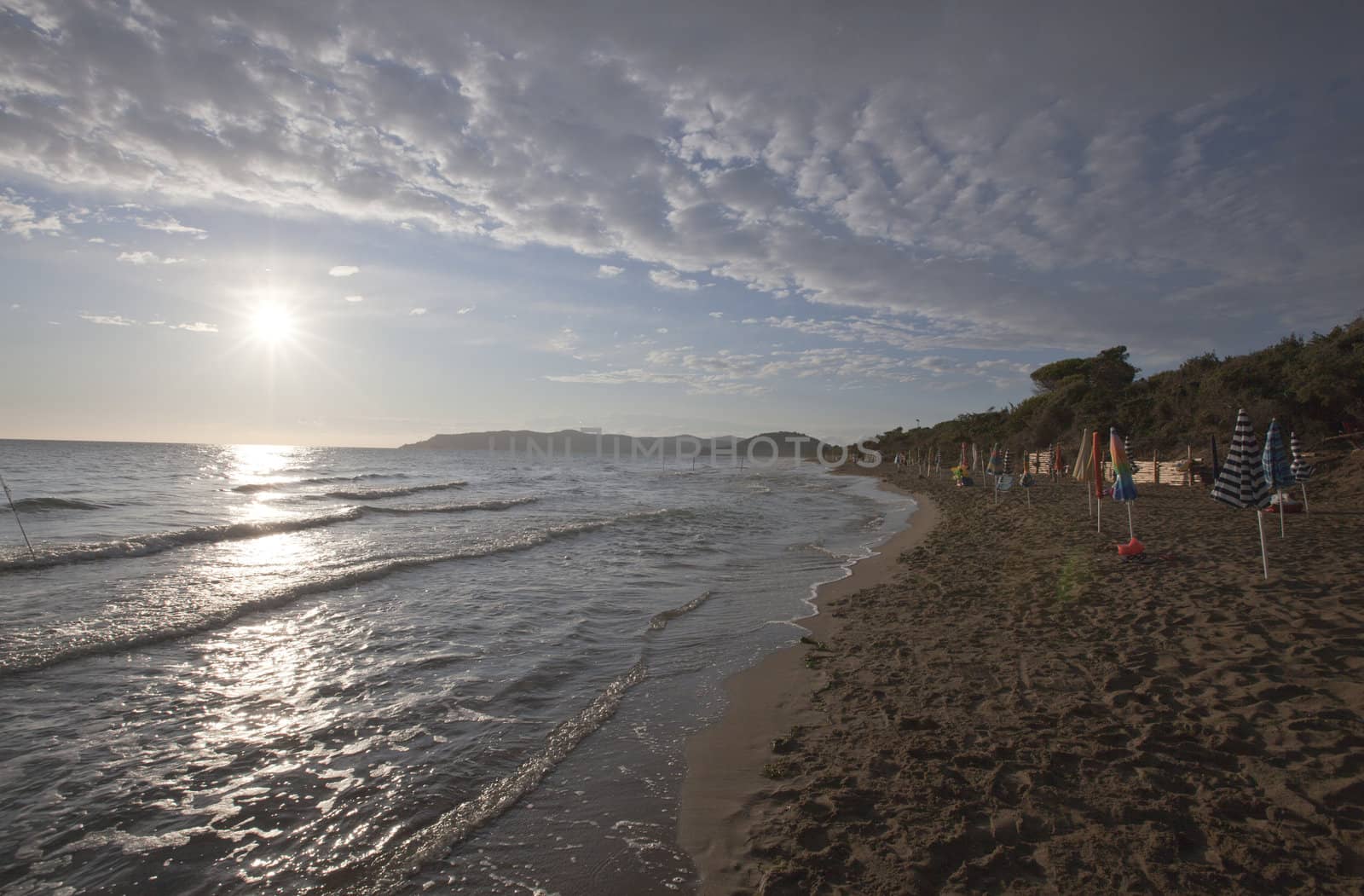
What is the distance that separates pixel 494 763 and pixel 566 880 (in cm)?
150

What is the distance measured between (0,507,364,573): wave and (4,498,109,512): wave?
7.37 m

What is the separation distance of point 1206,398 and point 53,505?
44629 millimetres

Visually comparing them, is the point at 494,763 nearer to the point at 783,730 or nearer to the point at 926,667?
the point at 783,730

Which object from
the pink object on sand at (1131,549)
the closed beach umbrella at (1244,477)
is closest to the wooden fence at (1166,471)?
the pink object on sand at (1131,549)

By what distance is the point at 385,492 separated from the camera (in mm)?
30375

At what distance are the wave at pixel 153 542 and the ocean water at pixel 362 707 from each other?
107 mm

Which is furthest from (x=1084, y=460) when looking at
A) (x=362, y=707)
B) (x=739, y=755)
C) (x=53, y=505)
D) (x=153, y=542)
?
(x=53, y=505)

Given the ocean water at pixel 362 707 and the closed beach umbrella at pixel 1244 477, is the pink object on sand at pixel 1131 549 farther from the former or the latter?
the ocean water at pixel 362 707

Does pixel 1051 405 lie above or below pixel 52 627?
above

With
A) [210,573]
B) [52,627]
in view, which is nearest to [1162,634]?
[52,627]

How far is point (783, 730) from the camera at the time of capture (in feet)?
16.0

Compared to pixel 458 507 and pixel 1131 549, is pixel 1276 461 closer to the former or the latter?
pixel 1131 549

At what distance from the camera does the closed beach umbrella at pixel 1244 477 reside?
7.50m

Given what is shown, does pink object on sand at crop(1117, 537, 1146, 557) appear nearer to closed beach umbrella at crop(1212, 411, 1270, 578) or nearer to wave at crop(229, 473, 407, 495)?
closed beach umbrella at crop(1212, 411, 1270, 578)
